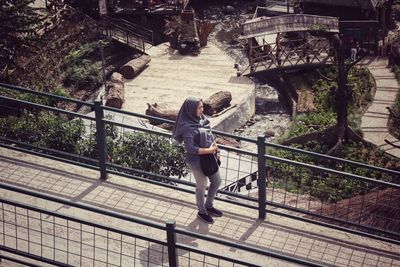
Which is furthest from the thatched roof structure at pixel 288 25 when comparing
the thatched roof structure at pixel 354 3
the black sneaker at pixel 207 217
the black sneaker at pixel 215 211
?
the black sneaker at pixel 207 217

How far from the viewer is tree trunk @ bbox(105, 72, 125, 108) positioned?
844 inches

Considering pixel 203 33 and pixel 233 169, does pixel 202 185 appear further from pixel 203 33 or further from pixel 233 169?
pixel 203 33

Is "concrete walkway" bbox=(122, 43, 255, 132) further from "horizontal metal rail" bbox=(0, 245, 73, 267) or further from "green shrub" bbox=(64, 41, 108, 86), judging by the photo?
"horizontal metal rail" bbox=(0, 245, 73, 267)

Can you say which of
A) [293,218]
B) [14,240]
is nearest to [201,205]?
[293,218]

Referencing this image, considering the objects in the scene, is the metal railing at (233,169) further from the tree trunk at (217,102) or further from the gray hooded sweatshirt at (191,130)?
the tree trunk at (217,102)

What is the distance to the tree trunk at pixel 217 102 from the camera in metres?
21.0

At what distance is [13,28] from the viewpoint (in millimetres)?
16641

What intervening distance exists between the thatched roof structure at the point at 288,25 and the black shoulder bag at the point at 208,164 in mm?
17115

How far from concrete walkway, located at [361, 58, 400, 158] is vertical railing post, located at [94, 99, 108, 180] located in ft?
34.4

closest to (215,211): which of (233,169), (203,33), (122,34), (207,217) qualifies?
(207,217)

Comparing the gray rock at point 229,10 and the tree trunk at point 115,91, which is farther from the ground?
the gray rock at point 229,10

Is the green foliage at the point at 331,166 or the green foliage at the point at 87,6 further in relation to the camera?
the green foliage at the point at 87,6

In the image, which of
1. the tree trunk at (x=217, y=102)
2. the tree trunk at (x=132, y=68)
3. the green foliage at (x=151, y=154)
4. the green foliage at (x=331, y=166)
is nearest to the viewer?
the green foliage at (x=151, y=154)

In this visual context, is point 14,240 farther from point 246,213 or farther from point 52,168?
point 246,213
